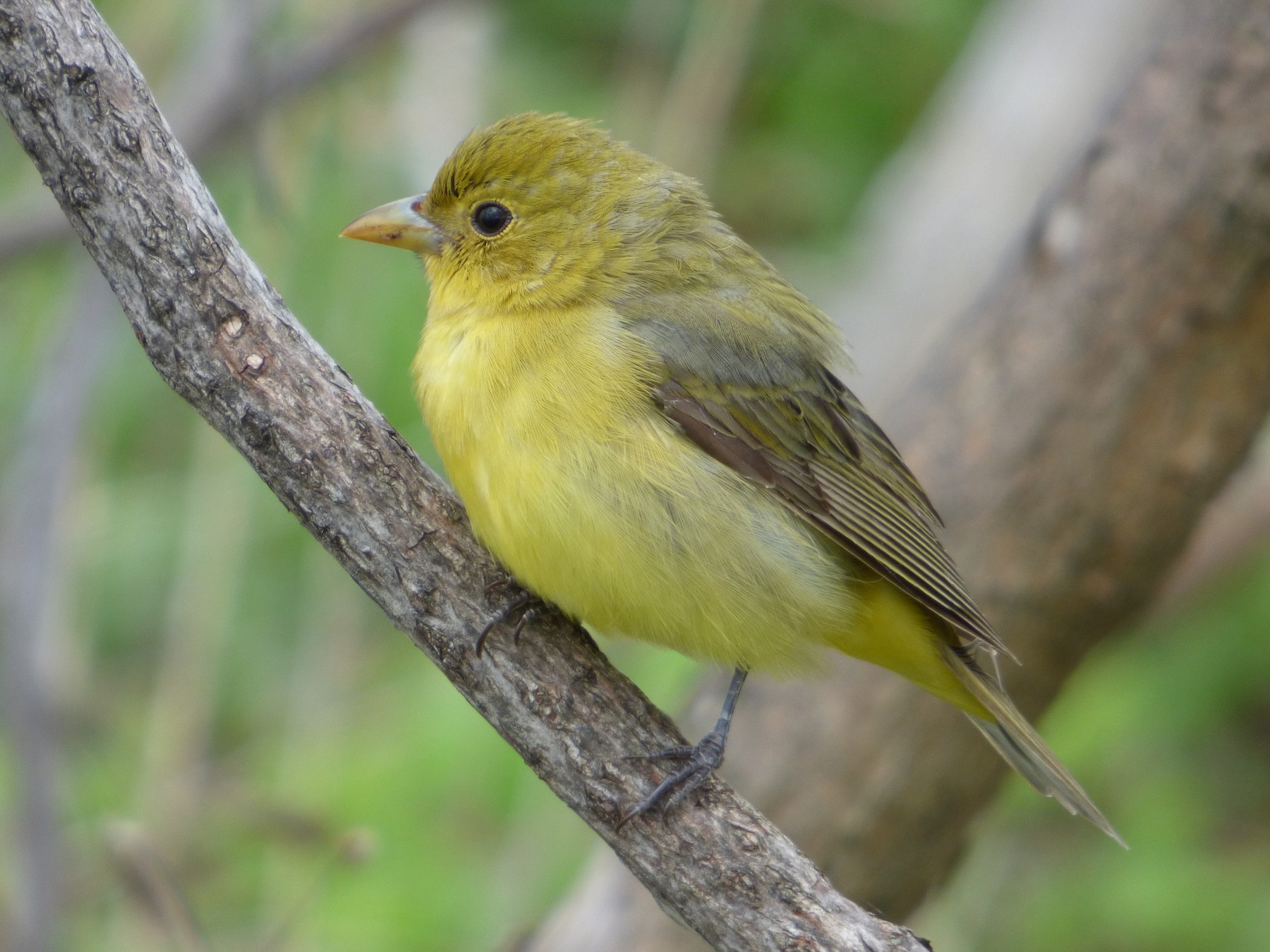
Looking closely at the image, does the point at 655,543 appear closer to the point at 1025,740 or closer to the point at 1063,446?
the point at 1025,740

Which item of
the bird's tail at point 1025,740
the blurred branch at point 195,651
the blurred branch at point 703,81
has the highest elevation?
the blurred branch at point 703,81

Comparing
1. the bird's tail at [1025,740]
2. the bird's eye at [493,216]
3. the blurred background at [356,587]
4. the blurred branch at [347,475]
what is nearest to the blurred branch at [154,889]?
the blurred background at [356,587]

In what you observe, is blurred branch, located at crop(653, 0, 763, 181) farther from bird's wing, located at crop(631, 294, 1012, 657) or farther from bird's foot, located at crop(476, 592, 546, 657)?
bird's foot, located at crop(476, 592, 546, 657)

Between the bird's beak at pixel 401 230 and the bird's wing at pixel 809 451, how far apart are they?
2.09 feet

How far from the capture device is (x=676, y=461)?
3137 mm

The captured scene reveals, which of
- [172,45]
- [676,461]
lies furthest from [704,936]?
[172,45]

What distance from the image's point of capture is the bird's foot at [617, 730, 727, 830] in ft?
8.84

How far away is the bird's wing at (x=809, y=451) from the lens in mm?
3283

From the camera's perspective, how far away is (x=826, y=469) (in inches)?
138

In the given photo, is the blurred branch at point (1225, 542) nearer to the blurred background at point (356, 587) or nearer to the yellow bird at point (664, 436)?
the blurred background at point (356, 587)

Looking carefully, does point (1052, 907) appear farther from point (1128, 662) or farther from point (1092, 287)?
point (1092, 287)

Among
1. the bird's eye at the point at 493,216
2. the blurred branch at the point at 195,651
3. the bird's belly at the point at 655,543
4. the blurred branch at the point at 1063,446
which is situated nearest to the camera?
the bird's belly at the point at 655,543

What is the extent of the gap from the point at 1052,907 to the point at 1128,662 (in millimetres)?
1191

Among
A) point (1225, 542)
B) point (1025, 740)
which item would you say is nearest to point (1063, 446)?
point (1025, 740)
